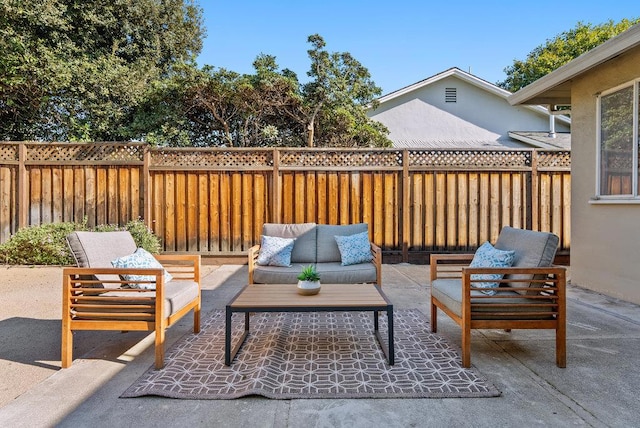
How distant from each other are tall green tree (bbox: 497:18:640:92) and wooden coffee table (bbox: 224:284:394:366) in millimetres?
18696

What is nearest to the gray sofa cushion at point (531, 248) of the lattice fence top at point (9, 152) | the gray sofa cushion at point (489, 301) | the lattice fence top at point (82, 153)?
the gray sofa cushion at point (489, 301)

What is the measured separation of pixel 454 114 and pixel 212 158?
7.40m

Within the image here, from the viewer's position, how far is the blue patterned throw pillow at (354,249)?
14.2 ft

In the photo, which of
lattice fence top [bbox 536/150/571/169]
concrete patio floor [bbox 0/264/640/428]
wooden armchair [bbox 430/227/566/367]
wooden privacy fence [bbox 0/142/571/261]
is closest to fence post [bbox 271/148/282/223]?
wooden privacy fence [bbox 0/142/571/261]

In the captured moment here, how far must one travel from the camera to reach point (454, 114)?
10938mm

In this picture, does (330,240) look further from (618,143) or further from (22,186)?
(22,186)

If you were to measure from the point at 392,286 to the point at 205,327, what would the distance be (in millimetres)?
2598

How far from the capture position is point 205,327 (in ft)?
11.1

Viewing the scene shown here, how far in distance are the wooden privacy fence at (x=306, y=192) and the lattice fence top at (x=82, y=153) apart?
0.02 m

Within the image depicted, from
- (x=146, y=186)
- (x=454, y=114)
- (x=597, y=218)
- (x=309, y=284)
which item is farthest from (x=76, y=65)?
(x=454, y=114)

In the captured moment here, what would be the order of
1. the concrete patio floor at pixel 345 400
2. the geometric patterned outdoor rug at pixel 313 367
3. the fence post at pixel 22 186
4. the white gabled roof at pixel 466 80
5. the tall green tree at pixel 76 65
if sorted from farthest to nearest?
the white gabled roof at pixel 466 80 < the tall green tree at pixel 76 65 < the fence post at pixel 22 186 < the geometric patterned outdoor rug at pixel 313 367 < the concrete patio floor at pixel 345 400

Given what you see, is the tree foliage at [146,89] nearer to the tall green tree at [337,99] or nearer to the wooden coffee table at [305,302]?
the tall green tree at [337,99]

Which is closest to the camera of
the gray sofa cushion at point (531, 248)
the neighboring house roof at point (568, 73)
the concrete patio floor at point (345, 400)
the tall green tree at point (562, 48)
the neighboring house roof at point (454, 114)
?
the concrete patio floor at point (345, 400)

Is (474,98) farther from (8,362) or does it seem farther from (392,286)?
(8,362)
